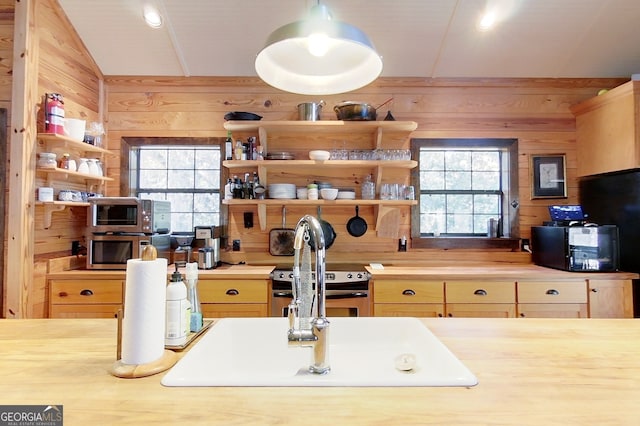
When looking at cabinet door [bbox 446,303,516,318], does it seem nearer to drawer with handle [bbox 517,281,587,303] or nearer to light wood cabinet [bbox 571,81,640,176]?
drawer with handle [bbox 517,281,587,303]

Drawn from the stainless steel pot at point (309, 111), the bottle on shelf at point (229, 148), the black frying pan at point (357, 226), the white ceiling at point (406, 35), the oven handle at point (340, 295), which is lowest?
the oven handle at point (340, 295)

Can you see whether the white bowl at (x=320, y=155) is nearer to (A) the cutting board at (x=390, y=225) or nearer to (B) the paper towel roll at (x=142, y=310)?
(A) the cutting board at (x=390, y=225)

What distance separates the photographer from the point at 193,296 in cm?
119

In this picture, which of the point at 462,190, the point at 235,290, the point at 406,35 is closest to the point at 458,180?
the point at 462,190

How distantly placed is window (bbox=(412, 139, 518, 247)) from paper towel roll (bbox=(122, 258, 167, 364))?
2787 mm

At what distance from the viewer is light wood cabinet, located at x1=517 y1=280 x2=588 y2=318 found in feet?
8.46

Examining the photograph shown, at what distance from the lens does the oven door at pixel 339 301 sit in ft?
8.49

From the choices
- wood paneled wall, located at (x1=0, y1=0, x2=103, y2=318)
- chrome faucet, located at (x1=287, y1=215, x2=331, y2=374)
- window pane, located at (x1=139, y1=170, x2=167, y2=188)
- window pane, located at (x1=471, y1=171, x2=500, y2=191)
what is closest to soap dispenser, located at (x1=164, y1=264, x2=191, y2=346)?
chrome faucet, located at (x1=287, y1=215, x2=331, y2=374)

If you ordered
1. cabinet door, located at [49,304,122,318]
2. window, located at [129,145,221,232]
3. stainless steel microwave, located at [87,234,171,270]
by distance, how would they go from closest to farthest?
cabinet door, located at [49,304,122,318] < stainless steel microwave, located at [87,234,171,270] < window, located at [129,145,221,232]

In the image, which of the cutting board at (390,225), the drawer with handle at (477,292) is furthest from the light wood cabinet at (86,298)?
the drawer with handle at (477,292)

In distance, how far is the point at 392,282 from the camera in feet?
8.70

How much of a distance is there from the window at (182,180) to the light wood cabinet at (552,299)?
8.92 ft

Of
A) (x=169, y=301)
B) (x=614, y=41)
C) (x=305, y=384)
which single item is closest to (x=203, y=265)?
(x=169, y=301)

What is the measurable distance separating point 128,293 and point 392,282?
210 centimetres
